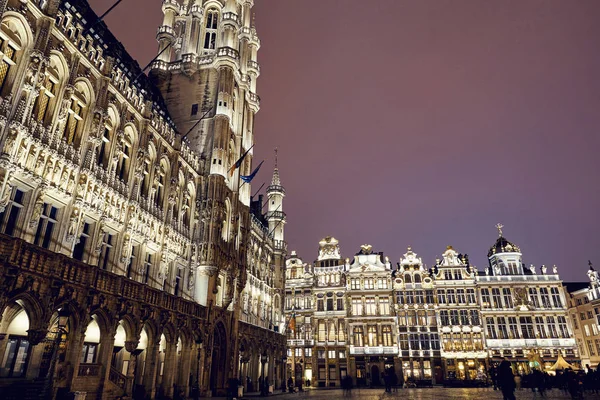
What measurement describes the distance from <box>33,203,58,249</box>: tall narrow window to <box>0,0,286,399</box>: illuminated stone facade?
0.34 ft

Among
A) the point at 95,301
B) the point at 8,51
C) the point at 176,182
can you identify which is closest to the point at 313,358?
the point at 176,182

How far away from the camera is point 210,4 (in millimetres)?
45625

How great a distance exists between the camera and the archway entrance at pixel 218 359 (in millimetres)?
32188

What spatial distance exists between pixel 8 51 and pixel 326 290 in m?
54.9

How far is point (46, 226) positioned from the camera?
1934 cm

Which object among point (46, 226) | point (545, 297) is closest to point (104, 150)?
point (46, 226)

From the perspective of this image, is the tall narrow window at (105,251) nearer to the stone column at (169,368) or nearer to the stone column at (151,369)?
the stone column at (151,369)

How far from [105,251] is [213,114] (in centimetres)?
1851

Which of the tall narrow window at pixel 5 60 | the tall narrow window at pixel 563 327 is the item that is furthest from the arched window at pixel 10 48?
the tall narrow window at pixel 563 327

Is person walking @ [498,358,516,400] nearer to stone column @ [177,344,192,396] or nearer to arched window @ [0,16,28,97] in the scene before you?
stone column @ [177,344,192,396]

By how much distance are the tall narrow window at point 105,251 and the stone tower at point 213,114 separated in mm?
8723

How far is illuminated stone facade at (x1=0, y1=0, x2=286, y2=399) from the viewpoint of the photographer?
17.7 metres

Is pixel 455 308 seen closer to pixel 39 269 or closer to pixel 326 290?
pixel 326 290

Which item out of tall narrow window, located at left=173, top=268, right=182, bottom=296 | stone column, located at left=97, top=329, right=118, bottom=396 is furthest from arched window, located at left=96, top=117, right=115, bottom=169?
tall narrow window, located at left=173, top=268, right=182, bottom=296
